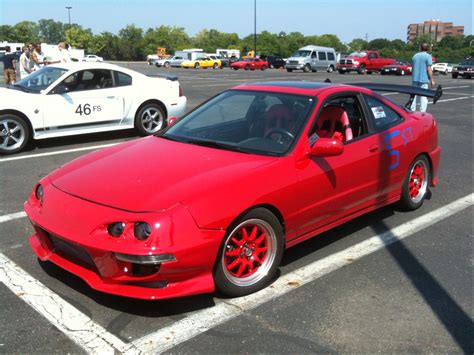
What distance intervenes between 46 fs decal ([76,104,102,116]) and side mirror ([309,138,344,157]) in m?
5.74

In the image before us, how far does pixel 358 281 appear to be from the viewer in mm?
3742

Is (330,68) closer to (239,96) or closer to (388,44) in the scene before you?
(239,96)

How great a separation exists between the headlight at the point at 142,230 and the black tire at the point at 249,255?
19.8 inches

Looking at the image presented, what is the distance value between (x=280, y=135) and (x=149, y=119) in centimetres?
598

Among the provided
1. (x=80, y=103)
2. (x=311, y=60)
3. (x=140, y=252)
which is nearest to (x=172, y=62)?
(x=311, y=60)

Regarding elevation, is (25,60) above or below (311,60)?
below

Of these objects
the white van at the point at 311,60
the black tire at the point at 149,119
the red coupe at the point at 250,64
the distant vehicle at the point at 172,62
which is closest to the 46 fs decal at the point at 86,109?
the black tire at the point at 149,119

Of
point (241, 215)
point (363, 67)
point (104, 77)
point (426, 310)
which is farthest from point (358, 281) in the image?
point (363, 67)

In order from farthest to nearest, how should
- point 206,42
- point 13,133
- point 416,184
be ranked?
point 206,42 < point 13,133 < point 416,184

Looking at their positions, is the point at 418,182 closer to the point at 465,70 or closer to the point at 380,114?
the point at 380,114

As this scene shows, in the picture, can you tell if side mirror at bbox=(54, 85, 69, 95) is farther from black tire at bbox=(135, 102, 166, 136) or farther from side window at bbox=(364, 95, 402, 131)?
side window at bbox=(364, 95, 402, 131)

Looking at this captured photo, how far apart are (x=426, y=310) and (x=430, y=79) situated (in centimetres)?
916

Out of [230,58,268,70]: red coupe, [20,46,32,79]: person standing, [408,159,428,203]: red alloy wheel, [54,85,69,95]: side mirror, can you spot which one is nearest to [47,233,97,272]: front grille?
[408,159,428,203]: red alloy wheel

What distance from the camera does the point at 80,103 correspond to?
8469 millimetres
